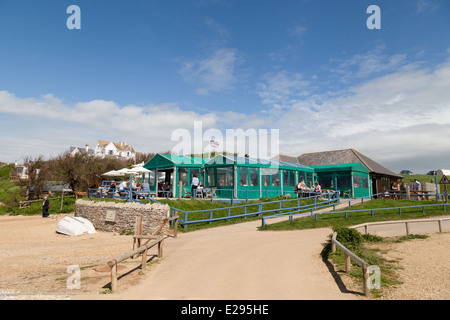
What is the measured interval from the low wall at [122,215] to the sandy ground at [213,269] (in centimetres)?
133

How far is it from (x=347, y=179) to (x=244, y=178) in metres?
10.7

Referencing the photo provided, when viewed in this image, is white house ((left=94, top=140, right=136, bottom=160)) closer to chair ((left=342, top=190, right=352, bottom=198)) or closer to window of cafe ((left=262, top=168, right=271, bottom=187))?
window of cafe ((left=262, top=168, right=271, bottom=187))

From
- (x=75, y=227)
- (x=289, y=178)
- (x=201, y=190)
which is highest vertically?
(x=289, y=178)

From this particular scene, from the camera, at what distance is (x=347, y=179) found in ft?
84.0

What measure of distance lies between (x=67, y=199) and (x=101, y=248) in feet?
62.5

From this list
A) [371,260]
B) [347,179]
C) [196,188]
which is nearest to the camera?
[371,260]

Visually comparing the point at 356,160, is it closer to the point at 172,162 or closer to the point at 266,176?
the point at 266,176

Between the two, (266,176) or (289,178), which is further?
(289,178)

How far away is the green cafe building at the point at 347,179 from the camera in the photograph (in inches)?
997

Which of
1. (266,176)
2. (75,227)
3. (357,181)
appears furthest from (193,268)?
(357,181)

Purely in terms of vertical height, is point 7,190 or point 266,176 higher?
point 266,176

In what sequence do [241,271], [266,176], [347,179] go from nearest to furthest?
[241,271] → [266,176] → [347,179]

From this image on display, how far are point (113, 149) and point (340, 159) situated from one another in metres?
62.5
